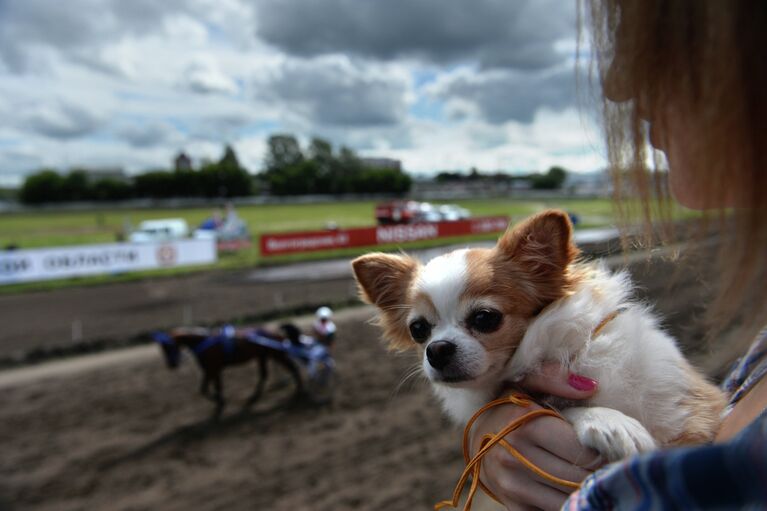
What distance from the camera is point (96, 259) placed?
1803 centimetres

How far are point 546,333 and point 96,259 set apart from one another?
19761 millimetres

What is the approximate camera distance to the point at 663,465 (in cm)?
68

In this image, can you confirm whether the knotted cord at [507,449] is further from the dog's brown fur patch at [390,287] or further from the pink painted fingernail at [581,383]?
the dog's brown fur patch at [390,287]

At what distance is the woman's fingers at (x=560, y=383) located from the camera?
146 cm

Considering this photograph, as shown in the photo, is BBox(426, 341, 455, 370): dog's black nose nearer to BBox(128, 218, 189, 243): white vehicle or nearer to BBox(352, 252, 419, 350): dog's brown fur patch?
BBox(352, 252, 419, 350): dog's brown fur patch

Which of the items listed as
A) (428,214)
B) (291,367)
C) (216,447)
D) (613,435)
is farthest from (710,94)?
(428,214)

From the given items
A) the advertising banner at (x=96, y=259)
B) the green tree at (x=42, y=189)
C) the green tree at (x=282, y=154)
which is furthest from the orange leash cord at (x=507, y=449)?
the green tree at (x=42, y=189)

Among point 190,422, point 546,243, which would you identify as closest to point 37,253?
point 190,422

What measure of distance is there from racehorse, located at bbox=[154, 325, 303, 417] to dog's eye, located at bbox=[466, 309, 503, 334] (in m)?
8.47

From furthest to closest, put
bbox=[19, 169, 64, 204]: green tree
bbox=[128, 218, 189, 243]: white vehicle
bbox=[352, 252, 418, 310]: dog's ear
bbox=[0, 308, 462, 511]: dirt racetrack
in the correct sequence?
bbox=[19, 169, 64, 204]: green tree → bbox=[128, 218, 189, 243]: white vehicle → bbox=[0, 308, 462, 511]: dirt racetrack → bbox=[352, 252, 418, 310]: dog's ear

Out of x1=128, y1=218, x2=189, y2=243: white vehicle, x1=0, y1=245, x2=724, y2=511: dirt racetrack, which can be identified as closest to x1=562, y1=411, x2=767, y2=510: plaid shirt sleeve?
A: x1=0, y1=245, x2=724, y2=511: dirt racetrack

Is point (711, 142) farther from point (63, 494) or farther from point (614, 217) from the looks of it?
point (63, 494)

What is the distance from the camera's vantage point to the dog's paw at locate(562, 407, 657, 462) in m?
1.24

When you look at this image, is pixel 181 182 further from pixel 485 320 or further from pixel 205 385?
pixel 485 320
